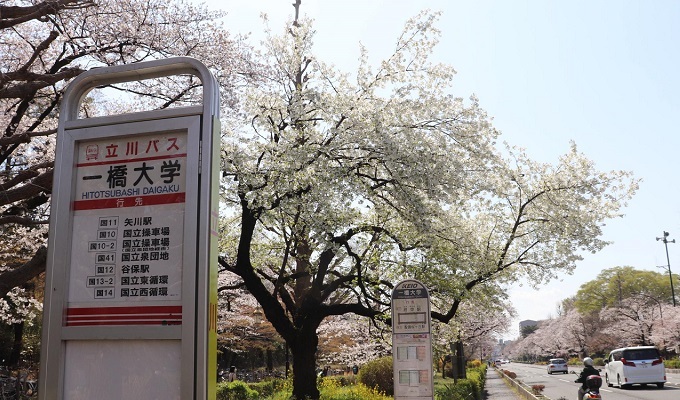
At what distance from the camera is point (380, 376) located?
60.6 feet

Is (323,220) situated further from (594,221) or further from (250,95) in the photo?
(594,221)

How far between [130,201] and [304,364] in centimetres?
1117

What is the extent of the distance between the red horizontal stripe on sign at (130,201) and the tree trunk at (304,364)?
Answer: 34.9ft

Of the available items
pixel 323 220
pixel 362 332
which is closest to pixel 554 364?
pixel 362 332

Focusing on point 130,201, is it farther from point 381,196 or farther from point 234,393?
point 234,393

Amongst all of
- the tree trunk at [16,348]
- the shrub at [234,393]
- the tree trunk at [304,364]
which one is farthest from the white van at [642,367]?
the tree trunk at [16,348]

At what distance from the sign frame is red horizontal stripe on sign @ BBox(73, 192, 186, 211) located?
0.04 metres

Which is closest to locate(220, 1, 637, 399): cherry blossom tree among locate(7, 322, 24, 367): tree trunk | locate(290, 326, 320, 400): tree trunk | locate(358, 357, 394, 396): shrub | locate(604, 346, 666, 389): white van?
locate(290, 326, 320, 400): tree trunk

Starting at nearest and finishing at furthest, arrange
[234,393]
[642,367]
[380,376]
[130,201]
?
[130,201] < [234,393] < [380,376] < [642,367]

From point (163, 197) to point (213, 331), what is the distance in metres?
0.77

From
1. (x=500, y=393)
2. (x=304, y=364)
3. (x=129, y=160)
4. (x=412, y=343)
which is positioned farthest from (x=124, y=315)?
(x=500, y=393)

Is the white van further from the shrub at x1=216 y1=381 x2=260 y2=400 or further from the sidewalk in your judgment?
the shrub at x1=216 y1=381 x2=260 y2=400

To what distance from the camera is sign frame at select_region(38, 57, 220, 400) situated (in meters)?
2.66

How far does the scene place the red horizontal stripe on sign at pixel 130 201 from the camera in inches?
115
